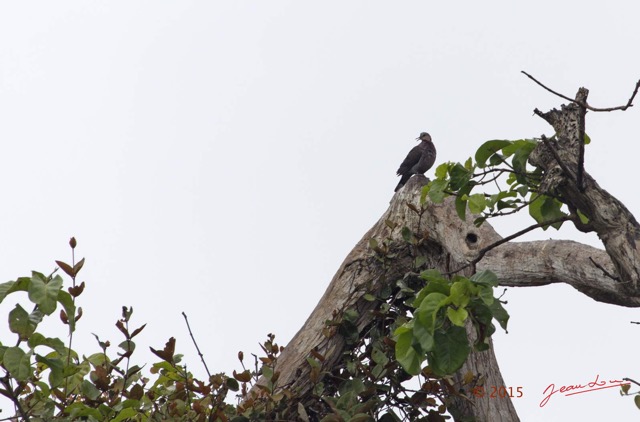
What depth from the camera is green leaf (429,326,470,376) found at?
6.93 feet

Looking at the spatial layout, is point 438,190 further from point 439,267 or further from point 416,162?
point 416,162

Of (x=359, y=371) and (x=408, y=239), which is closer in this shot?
(x=359, y=371)

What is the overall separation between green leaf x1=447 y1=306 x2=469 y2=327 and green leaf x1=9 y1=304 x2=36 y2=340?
124 centimetres

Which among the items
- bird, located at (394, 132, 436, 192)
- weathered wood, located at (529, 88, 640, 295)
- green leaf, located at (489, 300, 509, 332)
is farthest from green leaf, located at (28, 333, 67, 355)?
bird, located at (394, 132, 436, 192)

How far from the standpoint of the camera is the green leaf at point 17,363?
2.21 meters

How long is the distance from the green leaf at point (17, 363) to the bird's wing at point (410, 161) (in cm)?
644

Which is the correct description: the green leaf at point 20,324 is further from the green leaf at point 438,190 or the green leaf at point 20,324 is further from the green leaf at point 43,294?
the green leaf at point 438,190

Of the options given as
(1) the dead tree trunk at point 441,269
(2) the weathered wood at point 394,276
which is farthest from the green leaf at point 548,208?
(2) the weathered wood at point 394,276

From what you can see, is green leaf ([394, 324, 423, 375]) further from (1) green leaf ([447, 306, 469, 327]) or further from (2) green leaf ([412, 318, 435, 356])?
(1) green leaf ([447, 306, 469, 327])

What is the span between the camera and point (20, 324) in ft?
7.38

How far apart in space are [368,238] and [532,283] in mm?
862

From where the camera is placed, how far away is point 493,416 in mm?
3545

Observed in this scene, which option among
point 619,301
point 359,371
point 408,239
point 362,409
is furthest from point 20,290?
point 619,301

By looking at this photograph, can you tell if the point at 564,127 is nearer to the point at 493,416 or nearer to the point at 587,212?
the point at 587,212
